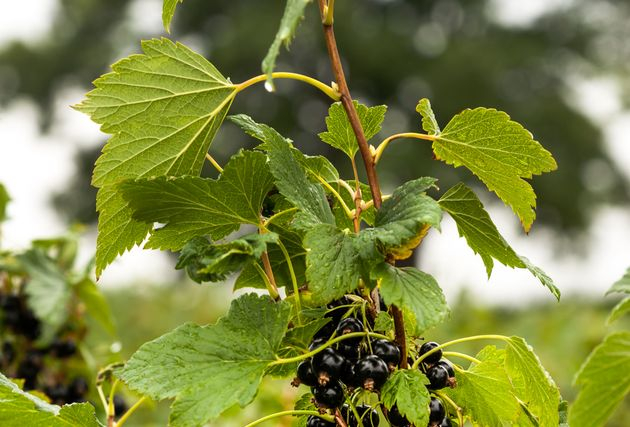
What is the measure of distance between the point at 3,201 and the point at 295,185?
132cm

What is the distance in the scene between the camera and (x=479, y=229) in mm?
903

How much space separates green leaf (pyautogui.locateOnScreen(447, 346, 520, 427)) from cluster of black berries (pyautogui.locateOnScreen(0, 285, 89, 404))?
4.05 ft

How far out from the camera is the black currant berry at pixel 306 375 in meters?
0.84

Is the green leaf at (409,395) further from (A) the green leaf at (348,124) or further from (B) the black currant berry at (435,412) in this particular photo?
(A) the green leaf at (348,124)

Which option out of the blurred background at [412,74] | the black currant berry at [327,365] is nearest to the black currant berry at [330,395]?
the black currant berry at [327,365]

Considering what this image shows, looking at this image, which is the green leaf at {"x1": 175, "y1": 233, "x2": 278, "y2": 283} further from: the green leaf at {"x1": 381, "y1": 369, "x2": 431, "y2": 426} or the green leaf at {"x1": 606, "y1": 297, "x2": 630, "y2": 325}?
the green leaf at {"x1": 606, "y1": 297, "x2": 630, "y2": 325}

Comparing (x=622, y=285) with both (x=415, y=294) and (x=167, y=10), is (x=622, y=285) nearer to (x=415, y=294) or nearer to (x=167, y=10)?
(x=415, y=294)

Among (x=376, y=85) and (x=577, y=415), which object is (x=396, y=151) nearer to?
(x=376, y=85)

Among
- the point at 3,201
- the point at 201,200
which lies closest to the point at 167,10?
the point at 201,200

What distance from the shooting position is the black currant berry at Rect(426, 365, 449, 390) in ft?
2.76

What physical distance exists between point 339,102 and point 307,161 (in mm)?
77

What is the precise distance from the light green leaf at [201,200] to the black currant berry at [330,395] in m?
0.19

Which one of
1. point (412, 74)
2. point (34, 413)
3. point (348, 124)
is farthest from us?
point (412, 74)

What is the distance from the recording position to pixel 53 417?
901 mm
